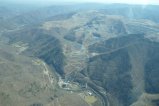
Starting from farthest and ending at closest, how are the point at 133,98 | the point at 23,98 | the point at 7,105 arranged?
the point at 133,98, the point at 23,98, the point at 7,105

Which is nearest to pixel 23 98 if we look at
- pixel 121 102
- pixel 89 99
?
pixel 89 99

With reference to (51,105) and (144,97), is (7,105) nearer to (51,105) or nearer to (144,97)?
(51,105)

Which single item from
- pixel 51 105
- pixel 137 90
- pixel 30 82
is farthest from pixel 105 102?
pixel 30 82

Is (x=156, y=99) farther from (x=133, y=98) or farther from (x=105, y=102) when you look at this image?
(x=105, y=102)

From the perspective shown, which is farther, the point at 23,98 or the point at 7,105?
the point at 23,98

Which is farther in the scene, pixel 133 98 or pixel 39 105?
pixel 133 98

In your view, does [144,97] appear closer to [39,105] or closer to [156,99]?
[156,99]

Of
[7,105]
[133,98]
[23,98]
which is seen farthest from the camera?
[133,98]

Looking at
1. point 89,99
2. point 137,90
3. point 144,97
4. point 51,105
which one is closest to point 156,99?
point 144,97
